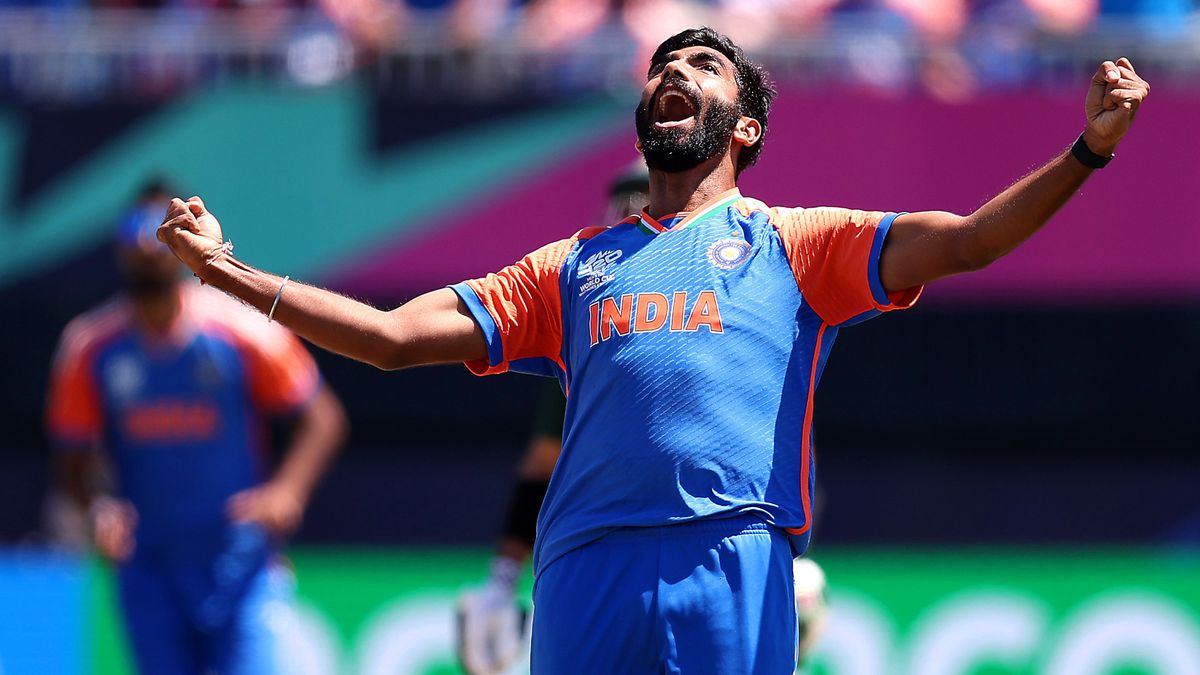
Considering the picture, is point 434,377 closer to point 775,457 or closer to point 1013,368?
point 1013,368

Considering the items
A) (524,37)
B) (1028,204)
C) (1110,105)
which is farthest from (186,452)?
(1110,105)

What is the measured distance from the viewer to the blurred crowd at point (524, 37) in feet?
32.6

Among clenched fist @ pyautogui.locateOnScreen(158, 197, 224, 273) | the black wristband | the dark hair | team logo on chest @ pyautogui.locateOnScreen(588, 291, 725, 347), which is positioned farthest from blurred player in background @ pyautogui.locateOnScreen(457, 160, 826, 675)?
the black wristband

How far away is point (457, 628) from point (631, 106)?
4.58 m

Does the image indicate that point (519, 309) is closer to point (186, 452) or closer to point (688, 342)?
point (688, 342)

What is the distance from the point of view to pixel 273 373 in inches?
290

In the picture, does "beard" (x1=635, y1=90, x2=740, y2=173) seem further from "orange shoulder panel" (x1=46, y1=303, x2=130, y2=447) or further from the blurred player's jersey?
"orange shoulder panel" (x1=46, y1=303, x2=130, y2=447)

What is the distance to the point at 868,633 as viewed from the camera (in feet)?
26.7

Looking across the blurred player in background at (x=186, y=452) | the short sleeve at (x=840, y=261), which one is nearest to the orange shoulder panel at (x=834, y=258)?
the short sleeve at (x=840, y=261)

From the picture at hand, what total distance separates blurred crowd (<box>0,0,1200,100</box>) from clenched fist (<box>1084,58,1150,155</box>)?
640cm

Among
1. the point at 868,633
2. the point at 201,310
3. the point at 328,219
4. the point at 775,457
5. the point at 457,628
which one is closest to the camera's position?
the point at 775,457

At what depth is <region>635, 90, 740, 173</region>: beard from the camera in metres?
3.87

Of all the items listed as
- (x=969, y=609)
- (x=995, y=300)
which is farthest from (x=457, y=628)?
(x=995, y=300)

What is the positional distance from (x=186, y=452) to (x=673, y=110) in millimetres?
3993
